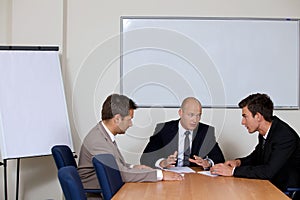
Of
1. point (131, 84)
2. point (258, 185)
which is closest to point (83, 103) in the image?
point (131, 84)

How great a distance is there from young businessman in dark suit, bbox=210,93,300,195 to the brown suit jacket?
0.62m

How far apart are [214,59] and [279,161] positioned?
1670 mm

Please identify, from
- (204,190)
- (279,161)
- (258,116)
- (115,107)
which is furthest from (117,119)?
(279,161)

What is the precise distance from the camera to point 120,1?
198 inches

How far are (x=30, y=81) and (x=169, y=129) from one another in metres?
1.33

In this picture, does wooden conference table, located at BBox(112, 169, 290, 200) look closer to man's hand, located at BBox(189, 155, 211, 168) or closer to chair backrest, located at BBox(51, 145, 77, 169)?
man's hand, located at BBox(189, 155, 211, 168)

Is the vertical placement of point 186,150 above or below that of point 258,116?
below

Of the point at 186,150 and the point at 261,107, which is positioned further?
the point at 186,150

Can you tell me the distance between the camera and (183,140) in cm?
439

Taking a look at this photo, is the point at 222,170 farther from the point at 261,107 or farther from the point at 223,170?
the point at 261,107

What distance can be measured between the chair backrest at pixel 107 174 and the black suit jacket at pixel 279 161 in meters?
0.95

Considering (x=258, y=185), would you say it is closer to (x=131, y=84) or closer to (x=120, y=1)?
(x=131, y=84)

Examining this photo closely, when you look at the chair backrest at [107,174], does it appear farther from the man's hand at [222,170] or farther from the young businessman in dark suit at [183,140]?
the young businessman in dark suit at [183,140]

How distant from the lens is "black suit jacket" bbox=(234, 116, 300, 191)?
3.55 m
